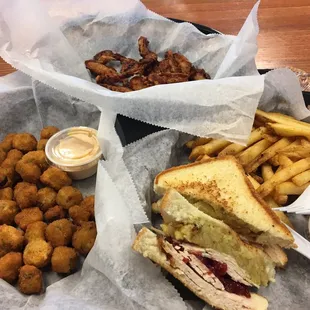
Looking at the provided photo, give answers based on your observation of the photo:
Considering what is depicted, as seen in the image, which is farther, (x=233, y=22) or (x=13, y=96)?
(x=233, y=22)

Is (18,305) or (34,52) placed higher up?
(34,52)

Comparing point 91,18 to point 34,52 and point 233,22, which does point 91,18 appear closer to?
point 34,52

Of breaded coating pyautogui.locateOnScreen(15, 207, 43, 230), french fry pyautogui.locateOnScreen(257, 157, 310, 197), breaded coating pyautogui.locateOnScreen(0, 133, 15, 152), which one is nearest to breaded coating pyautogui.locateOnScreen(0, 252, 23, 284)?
breaded coating pyautogui.locateOnScreen(15, 207, 43, 230)

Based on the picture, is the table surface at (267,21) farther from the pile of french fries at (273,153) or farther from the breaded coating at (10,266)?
the breaded coating at (10,266)

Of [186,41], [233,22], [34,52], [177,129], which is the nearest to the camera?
[177,129]

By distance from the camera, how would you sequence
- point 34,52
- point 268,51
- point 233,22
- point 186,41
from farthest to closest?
point 233,22 → point 268,51 → point 186,41 → point 34,52

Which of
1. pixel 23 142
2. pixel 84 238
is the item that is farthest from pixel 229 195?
pixel 23 142

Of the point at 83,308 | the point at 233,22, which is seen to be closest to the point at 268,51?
the point at 233,22
